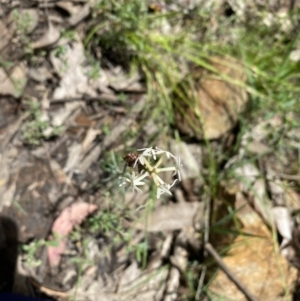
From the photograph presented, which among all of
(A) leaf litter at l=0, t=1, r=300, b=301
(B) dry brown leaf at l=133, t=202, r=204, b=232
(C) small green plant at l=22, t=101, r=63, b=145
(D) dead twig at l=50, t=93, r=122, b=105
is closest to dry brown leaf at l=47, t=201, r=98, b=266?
(A) leaf litter at l=0, t=1, r=300, b=301

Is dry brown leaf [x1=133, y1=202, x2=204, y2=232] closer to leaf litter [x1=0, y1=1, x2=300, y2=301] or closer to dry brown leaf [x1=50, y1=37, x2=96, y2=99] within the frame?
leaf litter [x1=0, y1=1, x2=300, y2=301]

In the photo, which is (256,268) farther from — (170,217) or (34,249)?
(34,249)

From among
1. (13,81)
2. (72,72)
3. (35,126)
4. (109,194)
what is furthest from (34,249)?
A: (72,72)

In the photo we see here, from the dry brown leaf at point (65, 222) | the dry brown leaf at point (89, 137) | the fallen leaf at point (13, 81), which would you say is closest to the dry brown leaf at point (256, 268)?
the dry brown leaf at point (65, 222)

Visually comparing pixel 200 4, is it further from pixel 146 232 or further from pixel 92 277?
pixel 92 277

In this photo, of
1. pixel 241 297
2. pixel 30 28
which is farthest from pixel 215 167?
pixel 30 28
